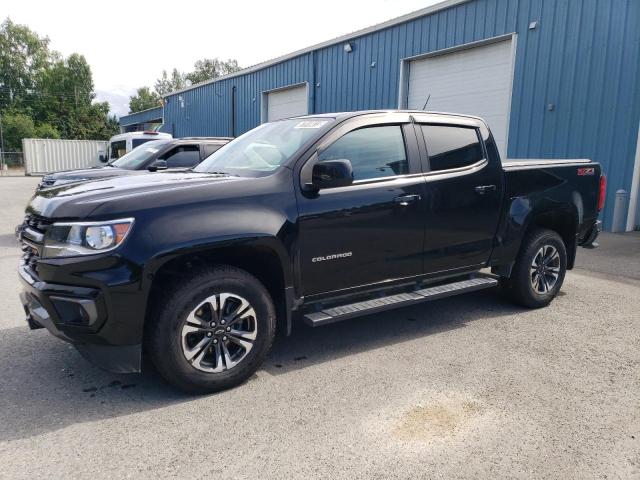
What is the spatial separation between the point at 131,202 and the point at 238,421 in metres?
1.46

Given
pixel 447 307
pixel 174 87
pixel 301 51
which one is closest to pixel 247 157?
pixel 447 307

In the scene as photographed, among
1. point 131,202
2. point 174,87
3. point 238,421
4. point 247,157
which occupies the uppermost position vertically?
point 174,87

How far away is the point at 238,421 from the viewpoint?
3021 mm

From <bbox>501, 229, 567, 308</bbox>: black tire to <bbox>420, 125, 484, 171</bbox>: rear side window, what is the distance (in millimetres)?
1066

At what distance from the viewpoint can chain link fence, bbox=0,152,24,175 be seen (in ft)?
124

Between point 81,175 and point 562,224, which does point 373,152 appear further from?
point 81,175

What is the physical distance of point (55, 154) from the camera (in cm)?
3612

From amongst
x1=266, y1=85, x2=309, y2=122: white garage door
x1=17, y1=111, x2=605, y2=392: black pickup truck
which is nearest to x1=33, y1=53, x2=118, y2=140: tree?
x1=266, y1=85, x2=309, y2=122: white garage door

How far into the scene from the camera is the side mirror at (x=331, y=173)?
3510 millimetres

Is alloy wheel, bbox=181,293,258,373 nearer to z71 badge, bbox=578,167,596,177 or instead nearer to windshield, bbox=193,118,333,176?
windshield, bbox=193,118,333,176

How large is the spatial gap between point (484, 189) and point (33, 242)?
3.62 meters

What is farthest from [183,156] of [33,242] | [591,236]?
[591,236]

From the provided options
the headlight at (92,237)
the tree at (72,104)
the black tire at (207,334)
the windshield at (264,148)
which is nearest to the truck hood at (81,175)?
the windshield at (264,148)

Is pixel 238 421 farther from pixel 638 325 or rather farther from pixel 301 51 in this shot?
pixel 301 51
